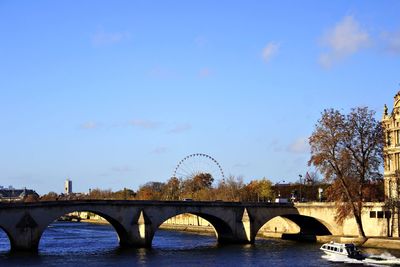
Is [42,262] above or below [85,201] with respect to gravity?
below

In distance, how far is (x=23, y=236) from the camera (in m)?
83.6

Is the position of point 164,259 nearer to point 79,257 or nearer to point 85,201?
point 79,257

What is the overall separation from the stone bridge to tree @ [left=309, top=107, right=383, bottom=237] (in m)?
13.1

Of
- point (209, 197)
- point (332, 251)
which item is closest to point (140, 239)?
point (332, 251)

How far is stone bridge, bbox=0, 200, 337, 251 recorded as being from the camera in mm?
83625

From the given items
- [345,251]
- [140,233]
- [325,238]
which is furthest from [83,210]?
[325,238]

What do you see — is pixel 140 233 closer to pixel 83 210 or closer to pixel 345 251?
Result: pixel 83 210

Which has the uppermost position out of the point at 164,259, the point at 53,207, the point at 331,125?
the point at 331,125

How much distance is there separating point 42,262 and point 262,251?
2716 centimetres

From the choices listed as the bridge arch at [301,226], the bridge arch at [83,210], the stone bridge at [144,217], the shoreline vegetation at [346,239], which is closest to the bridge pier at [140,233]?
the stone bridge at [144,217]

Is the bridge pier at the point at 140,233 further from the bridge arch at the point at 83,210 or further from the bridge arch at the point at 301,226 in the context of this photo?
the bridge arch at the point at 301,226

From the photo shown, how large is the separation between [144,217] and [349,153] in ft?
90.4

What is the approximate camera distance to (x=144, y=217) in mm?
92938

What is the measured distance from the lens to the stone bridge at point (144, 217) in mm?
83625
